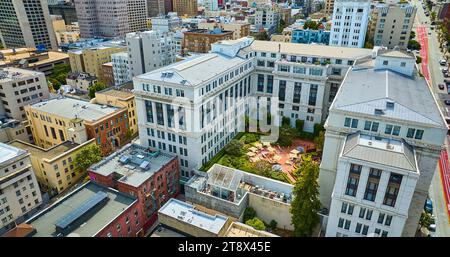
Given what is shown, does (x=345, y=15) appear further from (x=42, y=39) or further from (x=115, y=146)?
(x=42, y=39)

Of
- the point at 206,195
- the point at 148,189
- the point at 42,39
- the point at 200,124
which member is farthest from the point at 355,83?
the point at 42,39

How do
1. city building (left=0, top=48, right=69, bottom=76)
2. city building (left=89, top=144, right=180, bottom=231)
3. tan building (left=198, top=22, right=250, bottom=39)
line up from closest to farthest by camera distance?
city building (left=89, top=144, right=180, bottom=231) → city building (left=0, top=48, right=69, bottom=76) → tan building (left=198, top=22, right=250, bottom=39)

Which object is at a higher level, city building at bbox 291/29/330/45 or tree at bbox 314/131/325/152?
city building at bbox 291/29/330/45

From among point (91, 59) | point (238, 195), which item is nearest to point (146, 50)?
point (91, 59)

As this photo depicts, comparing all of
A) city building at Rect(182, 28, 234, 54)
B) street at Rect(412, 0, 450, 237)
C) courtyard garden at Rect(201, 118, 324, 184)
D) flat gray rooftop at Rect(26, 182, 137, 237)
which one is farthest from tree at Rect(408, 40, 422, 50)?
flat gray rooftop at Rect(26, 182, 137, 237)

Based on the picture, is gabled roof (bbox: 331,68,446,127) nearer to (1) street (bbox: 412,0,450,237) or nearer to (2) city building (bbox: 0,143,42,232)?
(1) street (bbox: 412,0,450,237)
